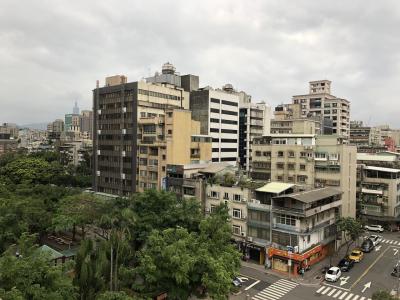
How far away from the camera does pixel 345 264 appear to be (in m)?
50.8

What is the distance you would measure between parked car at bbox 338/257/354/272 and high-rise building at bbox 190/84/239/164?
47.4 m

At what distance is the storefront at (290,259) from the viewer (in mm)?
48022

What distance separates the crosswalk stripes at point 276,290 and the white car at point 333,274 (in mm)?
4638

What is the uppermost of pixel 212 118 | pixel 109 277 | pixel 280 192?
pixel 212 118

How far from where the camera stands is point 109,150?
87.5 m

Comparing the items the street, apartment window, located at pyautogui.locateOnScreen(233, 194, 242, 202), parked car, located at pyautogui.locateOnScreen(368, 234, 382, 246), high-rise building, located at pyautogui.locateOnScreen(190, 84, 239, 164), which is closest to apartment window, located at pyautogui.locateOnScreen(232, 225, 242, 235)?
apartment window, located at pyautogui.locateOnScreen(233, 194, 242, 202)

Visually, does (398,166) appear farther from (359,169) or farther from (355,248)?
(355,248)

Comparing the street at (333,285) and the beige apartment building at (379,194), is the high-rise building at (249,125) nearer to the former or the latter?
the beige apartment building at (379,194)

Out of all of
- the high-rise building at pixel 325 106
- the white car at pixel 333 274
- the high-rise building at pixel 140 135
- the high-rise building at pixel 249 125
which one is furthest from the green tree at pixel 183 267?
the high-rise building at pixel 325 106

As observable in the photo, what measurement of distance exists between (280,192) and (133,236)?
21956 millimetres

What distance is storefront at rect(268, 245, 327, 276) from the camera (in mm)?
48022

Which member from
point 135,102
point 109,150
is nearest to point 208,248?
point 135,102

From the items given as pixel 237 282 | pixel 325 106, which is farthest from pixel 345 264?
pixel 325 106

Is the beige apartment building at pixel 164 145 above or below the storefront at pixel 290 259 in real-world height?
above
